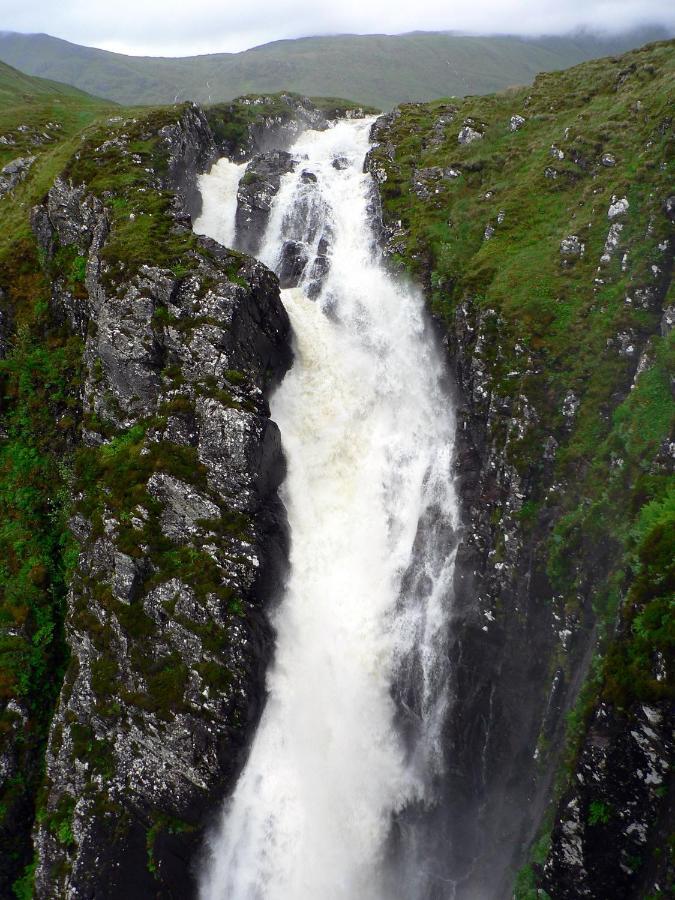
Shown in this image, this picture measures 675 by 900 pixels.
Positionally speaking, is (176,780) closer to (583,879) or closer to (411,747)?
(411,747)

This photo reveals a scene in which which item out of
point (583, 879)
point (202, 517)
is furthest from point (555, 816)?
point (202, 517)

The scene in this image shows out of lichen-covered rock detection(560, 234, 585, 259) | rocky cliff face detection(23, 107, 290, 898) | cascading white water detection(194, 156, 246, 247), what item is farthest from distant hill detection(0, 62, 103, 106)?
lichen-covered rock detection(560, 234, 585, 259)

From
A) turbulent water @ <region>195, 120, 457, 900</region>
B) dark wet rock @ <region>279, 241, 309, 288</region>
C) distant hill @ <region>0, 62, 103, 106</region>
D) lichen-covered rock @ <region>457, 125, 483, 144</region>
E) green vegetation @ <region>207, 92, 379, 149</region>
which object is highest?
distant hill @ <region>0, 62, 103, 106</region>

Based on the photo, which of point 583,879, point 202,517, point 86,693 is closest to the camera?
point 583,879

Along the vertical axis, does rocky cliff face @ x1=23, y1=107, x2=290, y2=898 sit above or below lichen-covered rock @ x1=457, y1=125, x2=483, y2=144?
below

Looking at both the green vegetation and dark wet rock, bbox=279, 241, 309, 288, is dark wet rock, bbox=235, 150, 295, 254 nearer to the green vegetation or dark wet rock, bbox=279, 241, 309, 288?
the green vegetation

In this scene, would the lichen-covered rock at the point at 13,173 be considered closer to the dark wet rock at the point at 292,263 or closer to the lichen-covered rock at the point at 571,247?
the dark wet rock at the point at 292,263
